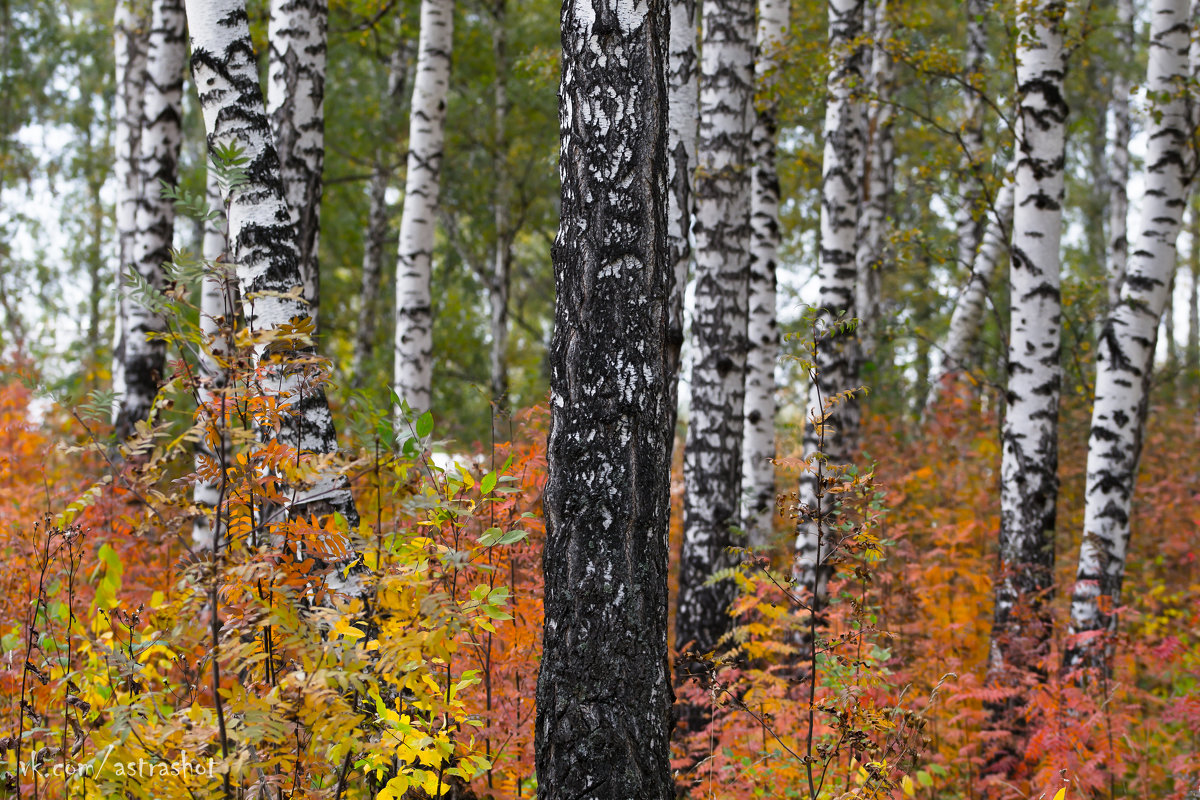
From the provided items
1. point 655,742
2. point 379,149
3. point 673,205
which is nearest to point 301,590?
point 655,742

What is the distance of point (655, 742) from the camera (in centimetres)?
254

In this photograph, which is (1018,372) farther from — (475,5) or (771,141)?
(475,5)

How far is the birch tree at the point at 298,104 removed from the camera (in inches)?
220

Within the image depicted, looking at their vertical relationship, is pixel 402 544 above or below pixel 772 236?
below

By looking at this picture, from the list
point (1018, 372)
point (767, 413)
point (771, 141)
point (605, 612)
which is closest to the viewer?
point (605, 612)

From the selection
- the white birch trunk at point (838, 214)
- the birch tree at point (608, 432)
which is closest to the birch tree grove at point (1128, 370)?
the white birch trunk at point (838, 214)

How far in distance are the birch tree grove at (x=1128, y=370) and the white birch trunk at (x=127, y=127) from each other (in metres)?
8.10

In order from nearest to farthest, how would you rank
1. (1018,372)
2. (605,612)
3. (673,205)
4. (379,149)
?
(605,612), (673,205), (1018,372), (379,149)

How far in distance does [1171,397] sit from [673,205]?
47.4ft

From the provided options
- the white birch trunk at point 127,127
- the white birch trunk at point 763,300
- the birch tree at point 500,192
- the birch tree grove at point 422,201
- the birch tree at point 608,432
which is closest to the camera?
the birch tree at point 608,432

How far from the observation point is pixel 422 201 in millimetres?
7504

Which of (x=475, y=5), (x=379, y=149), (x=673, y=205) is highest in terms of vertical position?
(x=475, y=5)

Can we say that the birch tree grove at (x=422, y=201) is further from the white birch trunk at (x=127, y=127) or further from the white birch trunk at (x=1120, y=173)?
the white birch trunk at (x=1120, y=173)

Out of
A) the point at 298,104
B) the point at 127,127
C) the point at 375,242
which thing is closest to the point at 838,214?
the point at 298,104
